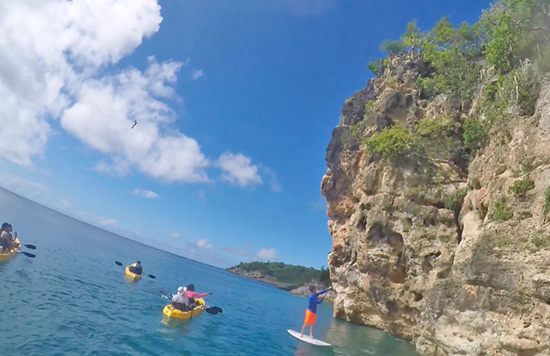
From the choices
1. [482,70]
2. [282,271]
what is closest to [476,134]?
[482,70]

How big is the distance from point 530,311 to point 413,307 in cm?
1262

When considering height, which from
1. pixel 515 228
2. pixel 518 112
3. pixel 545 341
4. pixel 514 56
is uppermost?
pixel 514 56

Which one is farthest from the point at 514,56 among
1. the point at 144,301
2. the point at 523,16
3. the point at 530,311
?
the point at 144,301

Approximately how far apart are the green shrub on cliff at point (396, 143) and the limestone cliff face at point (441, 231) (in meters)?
0.68

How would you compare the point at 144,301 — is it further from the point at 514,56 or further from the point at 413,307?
the point at 514,56

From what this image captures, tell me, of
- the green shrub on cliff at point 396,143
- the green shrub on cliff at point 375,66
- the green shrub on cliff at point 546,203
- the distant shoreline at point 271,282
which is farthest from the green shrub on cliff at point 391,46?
the distant shoreline at point 271,282

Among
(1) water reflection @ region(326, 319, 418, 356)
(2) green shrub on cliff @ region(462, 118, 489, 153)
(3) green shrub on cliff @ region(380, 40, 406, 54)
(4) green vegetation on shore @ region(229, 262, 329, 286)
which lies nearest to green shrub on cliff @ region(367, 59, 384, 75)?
(3) green shrub on cliff @ region(380, 40, 406, 54)

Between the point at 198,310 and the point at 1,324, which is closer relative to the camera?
the point at 1,324

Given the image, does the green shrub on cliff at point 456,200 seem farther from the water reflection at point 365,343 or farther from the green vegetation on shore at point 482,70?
the water reflection at point 365,343

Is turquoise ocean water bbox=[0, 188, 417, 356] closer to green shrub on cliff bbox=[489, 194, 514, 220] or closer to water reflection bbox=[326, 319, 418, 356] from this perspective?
water reflection bbox=[326, 319, 418, 356]

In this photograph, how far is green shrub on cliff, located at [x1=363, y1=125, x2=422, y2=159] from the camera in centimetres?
2442

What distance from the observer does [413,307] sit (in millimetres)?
22609

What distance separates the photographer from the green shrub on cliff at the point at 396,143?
2442cm

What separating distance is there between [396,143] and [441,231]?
269 inches
